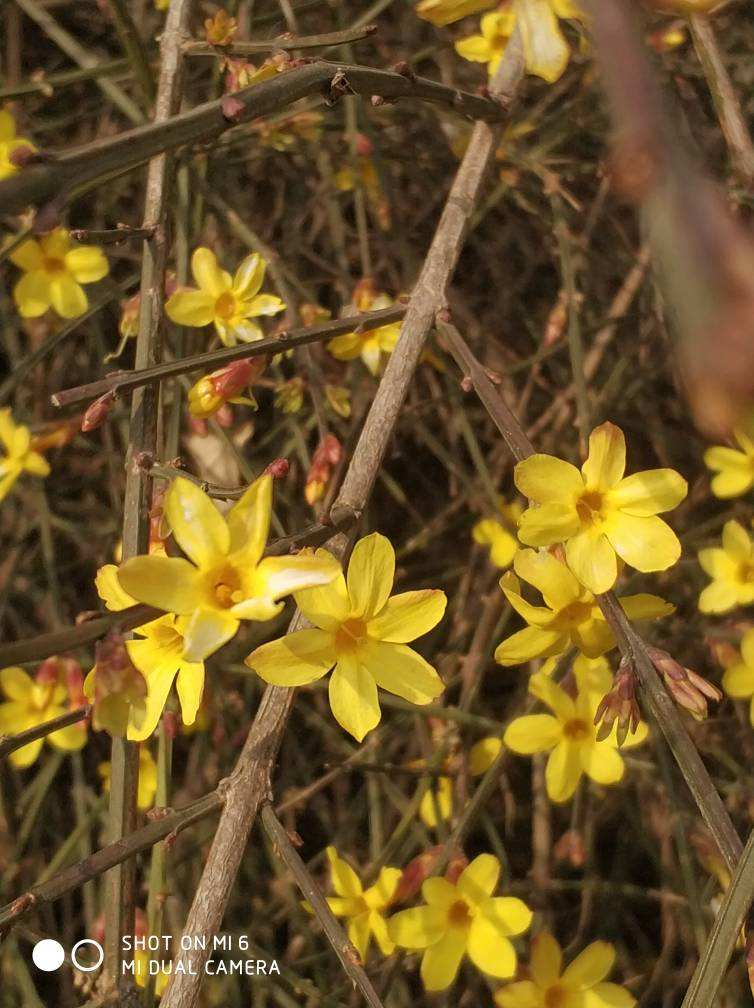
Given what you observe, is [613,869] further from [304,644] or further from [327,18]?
[327,18]

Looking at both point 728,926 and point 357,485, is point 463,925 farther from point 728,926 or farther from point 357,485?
point 357,485

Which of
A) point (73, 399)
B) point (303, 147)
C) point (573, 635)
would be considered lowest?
point (573, 635)

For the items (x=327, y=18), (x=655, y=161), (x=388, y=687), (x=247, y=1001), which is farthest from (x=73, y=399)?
(x=327, y=18)

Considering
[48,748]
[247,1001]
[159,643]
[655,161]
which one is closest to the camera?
[655,161]

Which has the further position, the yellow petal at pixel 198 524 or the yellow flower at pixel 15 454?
the yellow flower at pixel 15 454

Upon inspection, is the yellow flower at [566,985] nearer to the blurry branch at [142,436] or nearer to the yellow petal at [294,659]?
the blurry branch at [142,436]

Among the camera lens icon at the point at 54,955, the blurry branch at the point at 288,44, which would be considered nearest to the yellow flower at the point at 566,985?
the camera lens icon at the point at 54,955
